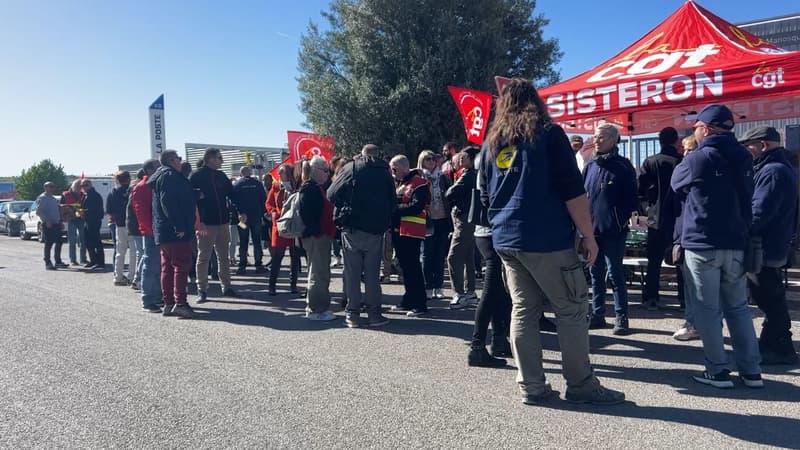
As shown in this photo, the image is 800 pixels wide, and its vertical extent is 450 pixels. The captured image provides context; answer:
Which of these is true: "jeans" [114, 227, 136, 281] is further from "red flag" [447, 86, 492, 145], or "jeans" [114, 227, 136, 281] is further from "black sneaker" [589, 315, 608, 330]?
"black sneaker" [589, 315, 608, 330]

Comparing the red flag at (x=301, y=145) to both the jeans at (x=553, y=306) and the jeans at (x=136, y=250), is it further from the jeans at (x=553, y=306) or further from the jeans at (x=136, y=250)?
the jeans at (x=553, y=306)

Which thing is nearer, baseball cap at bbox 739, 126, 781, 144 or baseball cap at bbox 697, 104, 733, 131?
baseball cap at bbox 697, 104, 733, 131

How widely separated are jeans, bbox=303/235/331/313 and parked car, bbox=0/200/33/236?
73.7 feet

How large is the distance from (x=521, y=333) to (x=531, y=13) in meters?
16.0

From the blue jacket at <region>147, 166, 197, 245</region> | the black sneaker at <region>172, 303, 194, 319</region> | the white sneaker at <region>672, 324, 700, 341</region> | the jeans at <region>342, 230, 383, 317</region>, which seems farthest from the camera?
the black sneaker at <region>172, 303, 194, 319</region>

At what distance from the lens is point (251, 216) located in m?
11.4

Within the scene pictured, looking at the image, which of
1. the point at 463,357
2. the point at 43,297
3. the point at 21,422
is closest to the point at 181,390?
the point at 21,422

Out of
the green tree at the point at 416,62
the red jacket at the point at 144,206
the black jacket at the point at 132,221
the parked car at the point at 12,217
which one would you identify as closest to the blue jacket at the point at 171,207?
the red jacket at the point at 144,206

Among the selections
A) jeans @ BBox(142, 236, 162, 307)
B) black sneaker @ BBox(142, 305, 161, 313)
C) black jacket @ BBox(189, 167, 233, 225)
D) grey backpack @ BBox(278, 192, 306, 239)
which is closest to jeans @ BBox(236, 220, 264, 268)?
black jacket @ BBox(189, 167, 233, 225)

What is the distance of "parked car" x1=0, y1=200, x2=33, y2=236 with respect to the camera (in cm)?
2573

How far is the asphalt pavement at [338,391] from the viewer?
3.75 metres

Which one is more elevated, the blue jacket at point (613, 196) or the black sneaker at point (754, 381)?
the blue jacket at point (613, 196)

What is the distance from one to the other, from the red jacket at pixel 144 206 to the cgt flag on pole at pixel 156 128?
7.19 meters

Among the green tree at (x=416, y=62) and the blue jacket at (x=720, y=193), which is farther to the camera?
the green tree at (x=416, y=62)
